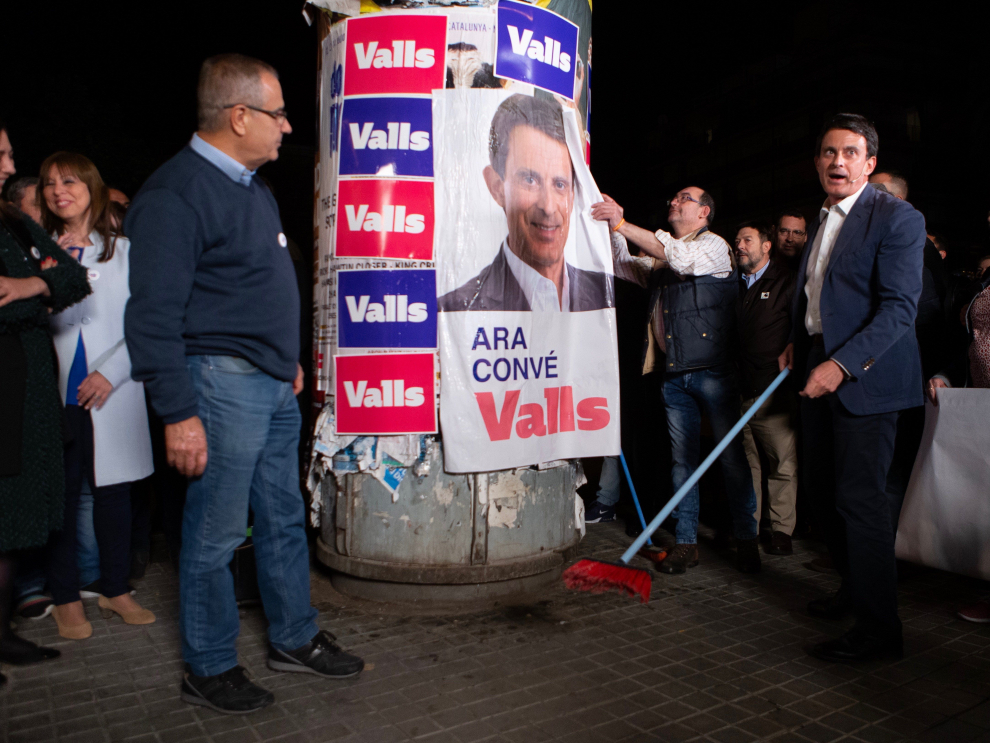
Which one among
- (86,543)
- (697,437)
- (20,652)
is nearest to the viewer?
(20,652)

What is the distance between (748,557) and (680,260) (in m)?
1.80

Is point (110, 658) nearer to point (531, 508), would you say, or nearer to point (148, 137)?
point (531, 508)

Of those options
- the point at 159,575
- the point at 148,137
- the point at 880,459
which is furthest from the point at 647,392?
the point at 148,137

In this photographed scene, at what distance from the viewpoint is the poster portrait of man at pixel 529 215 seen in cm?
367

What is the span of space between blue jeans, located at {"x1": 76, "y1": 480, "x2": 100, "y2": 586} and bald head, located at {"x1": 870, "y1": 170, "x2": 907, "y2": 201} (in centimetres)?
472

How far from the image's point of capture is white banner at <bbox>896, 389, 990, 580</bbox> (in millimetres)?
3717

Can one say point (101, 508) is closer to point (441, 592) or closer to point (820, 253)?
point (441, 592)

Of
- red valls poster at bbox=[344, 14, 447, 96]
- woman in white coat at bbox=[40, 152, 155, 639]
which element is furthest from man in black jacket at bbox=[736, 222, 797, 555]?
woman in white coat at bbox=[40, 152, 155, 639]

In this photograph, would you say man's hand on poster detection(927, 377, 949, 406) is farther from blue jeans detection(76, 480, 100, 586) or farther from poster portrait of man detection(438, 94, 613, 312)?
blue jeans detection(76, 480, 100, 586)

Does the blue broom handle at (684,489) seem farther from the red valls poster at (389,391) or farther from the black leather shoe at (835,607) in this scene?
the red valls poster at (389,391)

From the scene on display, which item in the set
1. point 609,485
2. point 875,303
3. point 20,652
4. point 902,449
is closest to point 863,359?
point 875,303

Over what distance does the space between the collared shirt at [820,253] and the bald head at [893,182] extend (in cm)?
116

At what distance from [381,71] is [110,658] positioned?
2907 mm

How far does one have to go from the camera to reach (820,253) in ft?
11.4
